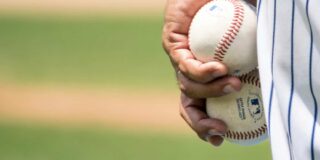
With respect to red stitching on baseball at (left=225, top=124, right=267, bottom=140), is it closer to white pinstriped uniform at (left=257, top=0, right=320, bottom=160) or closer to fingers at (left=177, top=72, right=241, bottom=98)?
fingers at (left=177, top=72, right=241, bottom=98)

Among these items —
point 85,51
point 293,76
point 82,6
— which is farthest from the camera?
point 82,6

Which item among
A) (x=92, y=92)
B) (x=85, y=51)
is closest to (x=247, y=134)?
(x=92, y=92)

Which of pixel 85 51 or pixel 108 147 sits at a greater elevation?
pixel 85 51

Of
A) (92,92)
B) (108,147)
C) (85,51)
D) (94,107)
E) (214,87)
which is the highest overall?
(85,51)

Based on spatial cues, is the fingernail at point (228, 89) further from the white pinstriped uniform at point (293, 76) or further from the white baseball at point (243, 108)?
the white pinstriped uniform at point (293, 76)

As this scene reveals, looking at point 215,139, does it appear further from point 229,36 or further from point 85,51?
point 85,51

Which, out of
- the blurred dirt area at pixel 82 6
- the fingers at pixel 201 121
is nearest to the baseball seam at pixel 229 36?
the fingers at pixel 201 121
